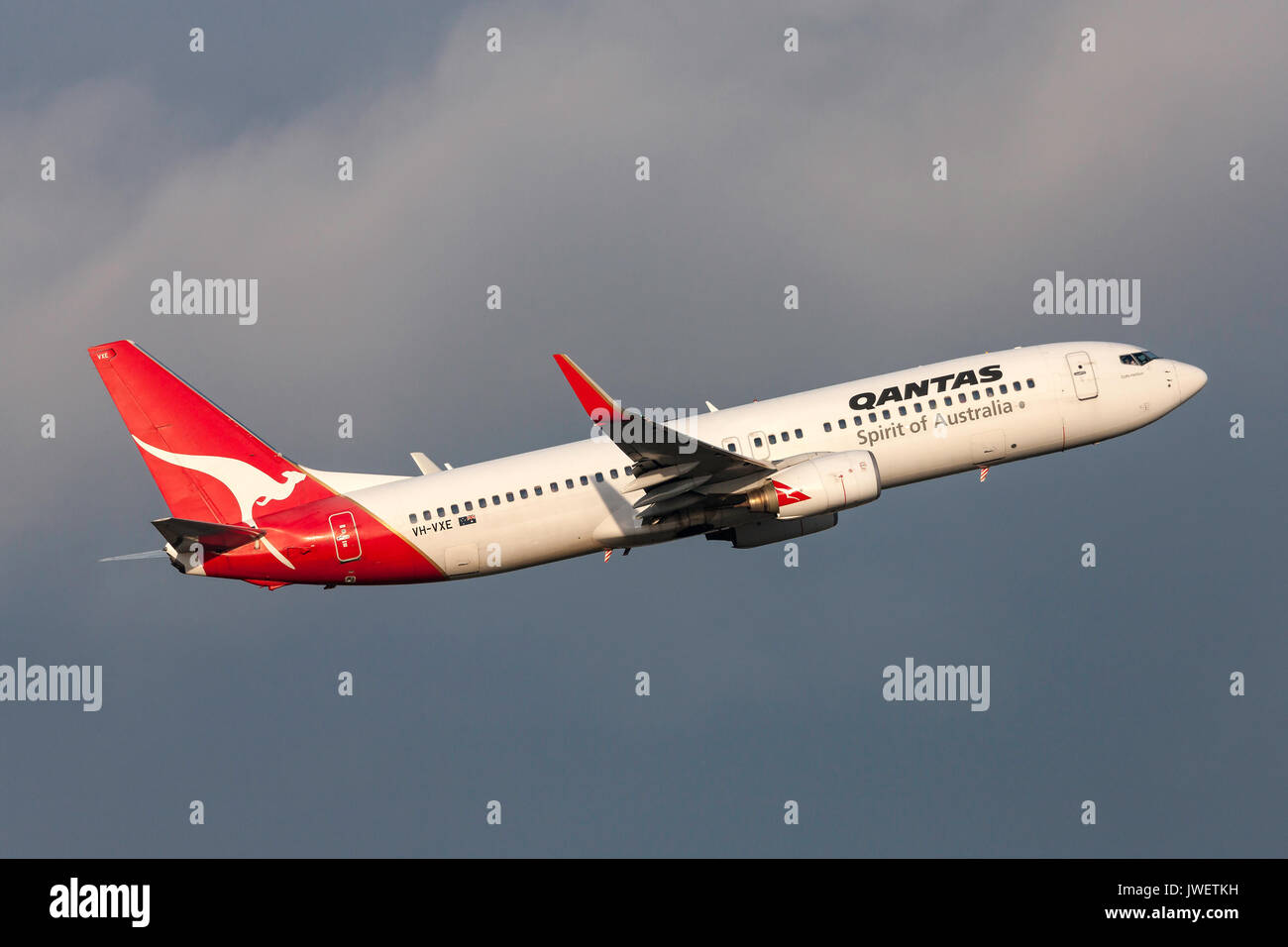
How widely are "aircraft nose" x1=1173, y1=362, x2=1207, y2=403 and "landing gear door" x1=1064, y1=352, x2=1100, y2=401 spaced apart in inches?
160

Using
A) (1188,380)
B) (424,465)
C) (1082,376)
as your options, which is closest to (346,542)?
(424,465)

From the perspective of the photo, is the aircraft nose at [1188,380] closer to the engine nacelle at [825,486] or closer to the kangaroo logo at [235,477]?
the engine nacelle at [825,486]

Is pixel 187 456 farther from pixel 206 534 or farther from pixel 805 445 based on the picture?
pixel 805 445

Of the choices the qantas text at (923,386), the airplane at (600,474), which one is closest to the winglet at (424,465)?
the airplane at (600,474)

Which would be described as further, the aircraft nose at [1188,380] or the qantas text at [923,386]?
the aircraft nose at [1188,380]

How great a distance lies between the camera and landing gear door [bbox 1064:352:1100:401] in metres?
63.6

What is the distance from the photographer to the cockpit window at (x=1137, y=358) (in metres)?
64.8

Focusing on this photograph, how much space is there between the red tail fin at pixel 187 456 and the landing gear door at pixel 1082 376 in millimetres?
28767

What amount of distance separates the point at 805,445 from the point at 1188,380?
16310 mm

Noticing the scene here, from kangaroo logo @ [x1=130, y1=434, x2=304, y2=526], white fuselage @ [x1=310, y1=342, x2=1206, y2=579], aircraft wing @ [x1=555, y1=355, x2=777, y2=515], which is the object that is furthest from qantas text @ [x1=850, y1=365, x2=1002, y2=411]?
kangaroo logo @ [x1=130, y1=434, x2=304, y2=526]

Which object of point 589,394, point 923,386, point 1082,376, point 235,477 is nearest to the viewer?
point 589,394

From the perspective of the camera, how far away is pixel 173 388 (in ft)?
207

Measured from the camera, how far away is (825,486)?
5928 cm
